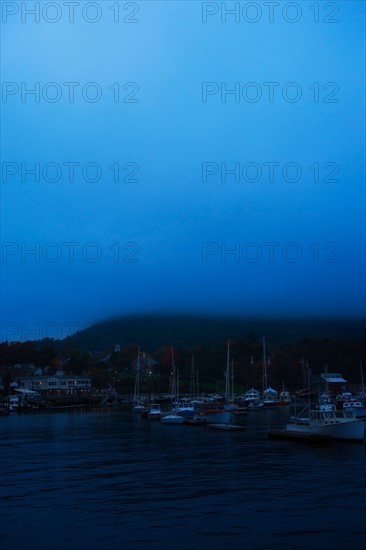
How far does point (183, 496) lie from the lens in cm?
3591

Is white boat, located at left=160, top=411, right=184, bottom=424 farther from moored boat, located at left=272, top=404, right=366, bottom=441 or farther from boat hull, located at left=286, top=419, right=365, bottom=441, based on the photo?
boat hull, located at left=286, top=419, right=365, bottom=441

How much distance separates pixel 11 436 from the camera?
80375 mm

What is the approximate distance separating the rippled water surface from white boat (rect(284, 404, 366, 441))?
6.34 ft

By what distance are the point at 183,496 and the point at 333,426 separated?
3444 centimetres

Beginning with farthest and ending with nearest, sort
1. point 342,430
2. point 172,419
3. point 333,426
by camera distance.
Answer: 1. point 172,419
2. point 333,426
3. point 342,430

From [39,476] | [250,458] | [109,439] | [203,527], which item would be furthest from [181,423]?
[203,527]

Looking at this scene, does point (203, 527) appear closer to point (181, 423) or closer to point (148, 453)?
point (148, 453)

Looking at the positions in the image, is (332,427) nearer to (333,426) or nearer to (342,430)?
(333,426)

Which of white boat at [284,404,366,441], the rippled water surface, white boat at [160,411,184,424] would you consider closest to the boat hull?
white boat at [284,404,366,441]

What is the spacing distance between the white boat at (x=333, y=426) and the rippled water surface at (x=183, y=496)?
1932 millimetres

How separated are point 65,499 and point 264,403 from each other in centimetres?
12658

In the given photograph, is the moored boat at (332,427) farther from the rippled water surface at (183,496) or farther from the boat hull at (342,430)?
the rippled water surface at (183,496)

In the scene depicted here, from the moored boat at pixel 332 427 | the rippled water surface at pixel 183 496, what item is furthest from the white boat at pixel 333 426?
the rippled water surface at pixel 183 496

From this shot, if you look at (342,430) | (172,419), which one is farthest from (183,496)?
(172,419)
